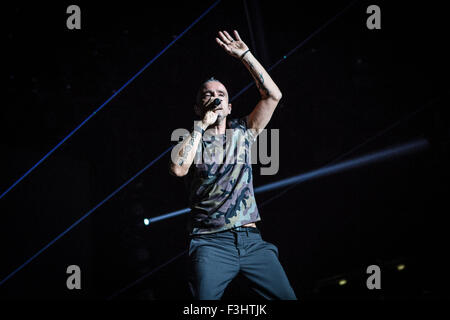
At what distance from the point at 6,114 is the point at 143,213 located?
222cm

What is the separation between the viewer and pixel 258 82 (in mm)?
2508

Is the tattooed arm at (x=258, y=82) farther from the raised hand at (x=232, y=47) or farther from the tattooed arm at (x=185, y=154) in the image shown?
the tattooed arm at (x=185, y=154)

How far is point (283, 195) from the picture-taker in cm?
474

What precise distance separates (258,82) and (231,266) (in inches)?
48.0

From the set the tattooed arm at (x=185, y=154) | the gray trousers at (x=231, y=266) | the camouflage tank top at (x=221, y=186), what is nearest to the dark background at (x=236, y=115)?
the camouflage tank top at (x=221, y=186)

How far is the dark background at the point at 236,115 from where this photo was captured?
4.30 m

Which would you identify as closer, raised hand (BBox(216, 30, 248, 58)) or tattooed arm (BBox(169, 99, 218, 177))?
tattooed arm (BBox(169, 99, 218, 177))

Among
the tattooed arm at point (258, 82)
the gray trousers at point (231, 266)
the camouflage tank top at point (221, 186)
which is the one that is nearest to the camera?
the gray trousers at point (231, 266)

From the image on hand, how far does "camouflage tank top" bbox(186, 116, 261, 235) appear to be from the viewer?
220 centimetres

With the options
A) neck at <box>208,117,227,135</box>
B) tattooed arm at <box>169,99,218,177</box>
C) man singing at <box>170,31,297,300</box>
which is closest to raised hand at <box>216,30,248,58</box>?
man singing at <box>170,31,297,300</box>

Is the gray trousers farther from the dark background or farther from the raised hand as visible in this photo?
the dark background

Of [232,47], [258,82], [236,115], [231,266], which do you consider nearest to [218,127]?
[258,82]

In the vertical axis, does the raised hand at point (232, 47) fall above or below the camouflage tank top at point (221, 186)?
above

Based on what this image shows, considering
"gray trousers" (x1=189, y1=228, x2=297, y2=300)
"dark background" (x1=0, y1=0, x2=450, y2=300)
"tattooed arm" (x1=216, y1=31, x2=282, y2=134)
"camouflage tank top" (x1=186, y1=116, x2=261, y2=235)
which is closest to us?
"gray trousers" (x1=189, y1=228, x2=297, y2=300)
